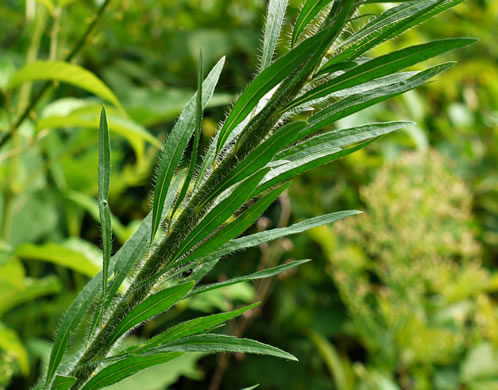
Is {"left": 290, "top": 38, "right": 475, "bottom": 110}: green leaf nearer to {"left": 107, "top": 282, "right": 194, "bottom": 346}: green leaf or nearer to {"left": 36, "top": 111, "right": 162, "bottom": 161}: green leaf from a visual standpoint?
{"left": 107, "top": 282, "right": 194, "bottom": 346}: green leaf

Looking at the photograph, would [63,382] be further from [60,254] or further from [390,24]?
[60,254]

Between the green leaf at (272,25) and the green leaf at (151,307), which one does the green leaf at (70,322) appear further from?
the green leaf at (272,25)

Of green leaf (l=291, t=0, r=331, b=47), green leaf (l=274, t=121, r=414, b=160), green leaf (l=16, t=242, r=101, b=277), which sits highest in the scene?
green leaf (l=291, t=0, r=331, b=47)

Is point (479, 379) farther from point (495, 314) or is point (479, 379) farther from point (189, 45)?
point (189, 45)

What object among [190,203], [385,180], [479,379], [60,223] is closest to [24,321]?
[60,223]

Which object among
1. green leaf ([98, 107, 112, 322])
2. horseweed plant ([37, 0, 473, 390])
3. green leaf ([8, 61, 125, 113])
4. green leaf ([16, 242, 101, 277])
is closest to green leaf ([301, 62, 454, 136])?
horseweed plant ([37, 0, 473, 390])

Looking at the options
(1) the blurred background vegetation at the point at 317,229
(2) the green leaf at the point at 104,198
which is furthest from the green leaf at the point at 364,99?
(1) the blurred background vegetation at the point at 317,229

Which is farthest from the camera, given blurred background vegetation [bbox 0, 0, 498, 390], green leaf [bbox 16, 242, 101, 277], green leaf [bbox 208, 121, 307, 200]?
blurred background vegetation [bbox 0, 0, 498, 390]
